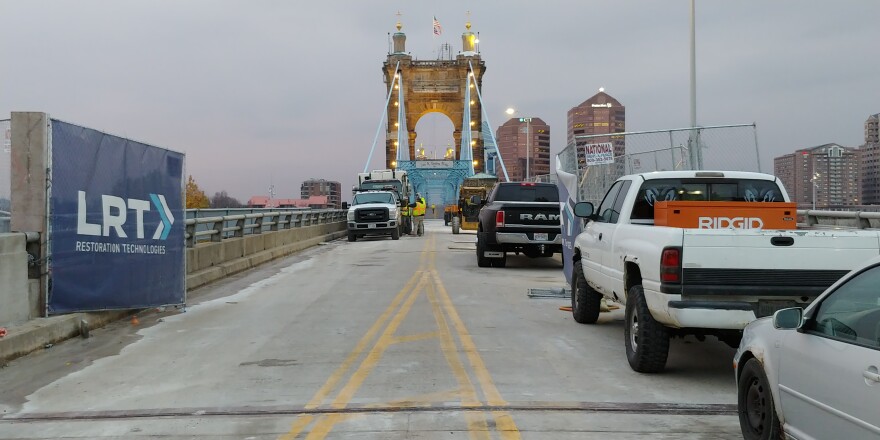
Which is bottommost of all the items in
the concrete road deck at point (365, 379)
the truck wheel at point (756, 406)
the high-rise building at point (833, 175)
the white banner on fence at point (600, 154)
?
the concrete road deck at point (365, 379)

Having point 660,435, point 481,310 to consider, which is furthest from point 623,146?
point 660,435

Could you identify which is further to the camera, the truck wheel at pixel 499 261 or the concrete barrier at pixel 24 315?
the truck wheel at pixel 499 261

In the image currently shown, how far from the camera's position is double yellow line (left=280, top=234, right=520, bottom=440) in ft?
16.9

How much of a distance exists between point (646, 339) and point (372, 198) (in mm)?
26687

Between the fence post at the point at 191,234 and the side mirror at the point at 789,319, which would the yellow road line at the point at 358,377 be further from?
the fence post at the point at 191,234

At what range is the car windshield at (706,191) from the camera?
795cm

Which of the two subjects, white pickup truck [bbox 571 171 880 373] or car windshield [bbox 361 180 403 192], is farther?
car windshield [bbox 361 180 403 192]

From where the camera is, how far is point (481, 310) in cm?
1086

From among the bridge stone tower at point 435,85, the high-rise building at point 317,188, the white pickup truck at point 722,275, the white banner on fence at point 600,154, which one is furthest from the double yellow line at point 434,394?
the high-rise building at point 317,188

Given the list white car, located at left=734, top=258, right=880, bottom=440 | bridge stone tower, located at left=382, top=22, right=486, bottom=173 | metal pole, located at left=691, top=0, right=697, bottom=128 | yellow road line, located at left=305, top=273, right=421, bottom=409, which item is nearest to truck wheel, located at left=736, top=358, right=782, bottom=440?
white car, located at left=734, top=258, right=880, bottom=440

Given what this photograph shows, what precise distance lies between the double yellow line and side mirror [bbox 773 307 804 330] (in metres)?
1.84

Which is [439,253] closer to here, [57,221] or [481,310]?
[481,310]

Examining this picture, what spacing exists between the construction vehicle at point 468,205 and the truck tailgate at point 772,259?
24356 millimetres

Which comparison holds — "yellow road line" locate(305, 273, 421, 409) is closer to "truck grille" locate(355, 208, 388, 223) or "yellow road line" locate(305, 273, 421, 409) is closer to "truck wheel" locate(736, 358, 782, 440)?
"truck wheel" locate(736, 358, 782, 440)
